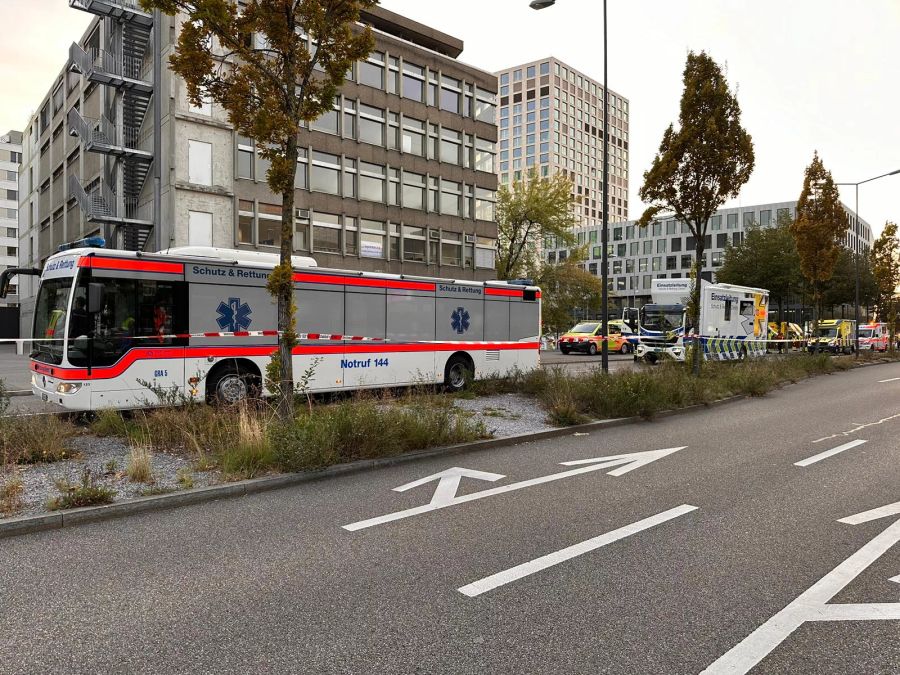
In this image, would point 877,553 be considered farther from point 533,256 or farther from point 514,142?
point 514,142

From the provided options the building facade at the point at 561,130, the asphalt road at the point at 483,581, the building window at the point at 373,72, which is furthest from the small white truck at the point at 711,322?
the building facade at the point at 561,130

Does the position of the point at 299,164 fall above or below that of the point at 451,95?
below

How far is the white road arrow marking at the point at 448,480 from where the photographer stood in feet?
20.1

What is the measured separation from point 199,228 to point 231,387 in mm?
Answer: 21236

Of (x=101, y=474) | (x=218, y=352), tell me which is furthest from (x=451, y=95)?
(x=101, y=474)

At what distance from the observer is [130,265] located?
34.1ft

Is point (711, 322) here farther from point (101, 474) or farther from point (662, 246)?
point (662, 246)

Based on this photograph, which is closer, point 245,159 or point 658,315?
point 658,315

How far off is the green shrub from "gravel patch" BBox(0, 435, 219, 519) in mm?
Answer: 84

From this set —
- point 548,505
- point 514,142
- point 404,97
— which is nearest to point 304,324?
point 548,505

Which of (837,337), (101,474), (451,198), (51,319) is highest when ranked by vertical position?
(451,198)

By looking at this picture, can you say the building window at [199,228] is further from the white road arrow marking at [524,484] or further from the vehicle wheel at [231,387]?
the white road arrow marking at [524,484]

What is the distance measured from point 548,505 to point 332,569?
2.29m

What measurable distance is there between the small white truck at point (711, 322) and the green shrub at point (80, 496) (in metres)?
19.8
